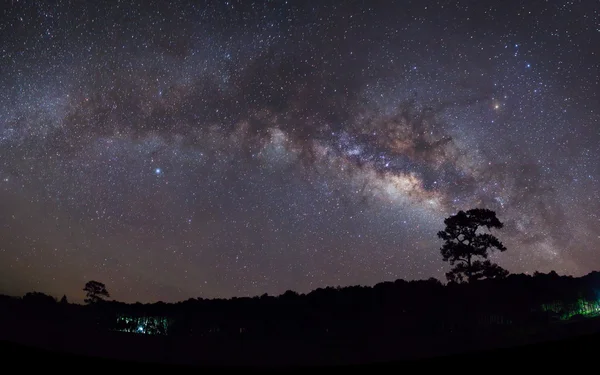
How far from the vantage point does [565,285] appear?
20734 mm

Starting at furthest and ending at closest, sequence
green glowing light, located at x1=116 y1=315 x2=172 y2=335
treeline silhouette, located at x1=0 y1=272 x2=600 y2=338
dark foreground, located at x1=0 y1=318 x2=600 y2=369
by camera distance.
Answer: green glowing light, located at x1=116 y1=315 x2=172 y2=335
treeline silhouette, located at x1=0 y1=272 x2=600 y2=338
dark foreground, located at x1=0 y1=318 x2=600 y2=369

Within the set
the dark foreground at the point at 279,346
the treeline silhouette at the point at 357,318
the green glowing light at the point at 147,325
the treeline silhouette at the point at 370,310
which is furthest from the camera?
the green glowing light at the point at 147,325

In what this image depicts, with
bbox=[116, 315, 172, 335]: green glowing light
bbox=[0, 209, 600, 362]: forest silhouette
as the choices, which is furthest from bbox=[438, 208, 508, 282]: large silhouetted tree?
bbox=[116, 315, 172, 335]: green glowing light

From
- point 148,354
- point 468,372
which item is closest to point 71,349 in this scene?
point 148,354

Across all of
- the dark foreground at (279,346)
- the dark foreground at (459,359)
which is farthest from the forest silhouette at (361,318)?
the dark foreground at (459,359)

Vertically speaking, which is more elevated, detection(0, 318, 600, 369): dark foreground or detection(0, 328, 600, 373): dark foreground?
detection(0, 328, 600, 373): dark foreground

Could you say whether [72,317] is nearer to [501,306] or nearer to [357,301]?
[357,301]

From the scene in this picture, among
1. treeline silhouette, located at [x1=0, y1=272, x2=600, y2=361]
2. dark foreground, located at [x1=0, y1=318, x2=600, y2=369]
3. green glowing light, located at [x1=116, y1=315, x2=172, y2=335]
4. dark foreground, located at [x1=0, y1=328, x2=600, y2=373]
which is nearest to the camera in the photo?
dark foreground, located at [x1=0, y1=328, x2=600, y2=373]

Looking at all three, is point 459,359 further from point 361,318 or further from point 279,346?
point 361,318

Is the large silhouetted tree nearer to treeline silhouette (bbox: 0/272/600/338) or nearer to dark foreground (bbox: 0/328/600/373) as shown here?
treeline silhouette (bbox: 0/272/600/338)

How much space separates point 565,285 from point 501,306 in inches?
254

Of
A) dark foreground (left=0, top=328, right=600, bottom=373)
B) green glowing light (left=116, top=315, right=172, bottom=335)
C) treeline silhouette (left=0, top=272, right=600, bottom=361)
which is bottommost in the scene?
green glowing light (left=116, top=315, right=172, bottom=335)

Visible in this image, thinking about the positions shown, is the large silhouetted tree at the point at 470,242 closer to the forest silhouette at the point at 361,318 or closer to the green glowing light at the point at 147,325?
the forest silhouette at the point at 361,318

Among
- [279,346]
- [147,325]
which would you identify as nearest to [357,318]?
[279,346]
